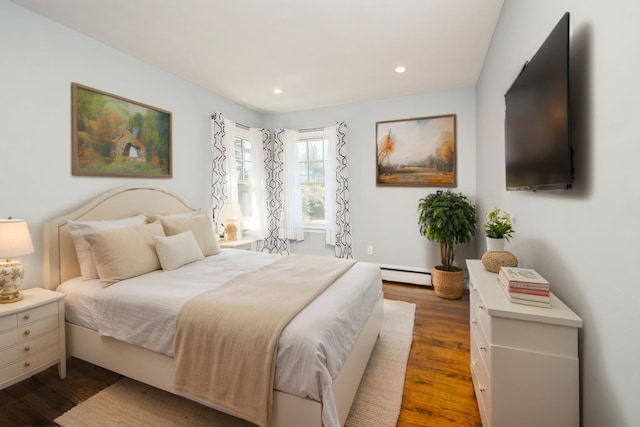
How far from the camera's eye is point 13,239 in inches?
73.1

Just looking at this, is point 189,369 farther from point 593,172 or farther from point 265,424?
point 593,172

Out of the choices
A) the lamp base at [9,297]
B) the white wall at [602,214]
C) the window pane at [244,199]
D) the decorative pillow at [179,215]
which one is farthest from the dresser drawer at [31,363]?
the white wall at [602,214]

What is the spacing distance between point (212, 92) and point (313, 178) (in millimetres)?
1913

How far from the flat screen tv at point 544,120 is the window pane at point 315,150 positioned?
10.3 ft

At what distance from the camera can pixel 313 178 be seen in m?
4.80

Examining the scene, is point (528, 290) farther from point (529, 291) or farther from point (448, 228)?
point (448, 228)

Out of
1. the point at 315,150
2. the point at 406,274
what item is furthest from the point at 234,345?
the point at 315,150

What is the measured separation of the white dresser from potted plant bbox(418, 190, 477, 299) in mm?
2229

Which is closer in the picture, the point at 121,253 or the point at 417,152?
the point at 121,253

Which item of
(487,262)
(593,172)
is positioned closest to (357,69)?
(487,262)

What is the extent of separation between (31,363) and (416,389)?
2.53m

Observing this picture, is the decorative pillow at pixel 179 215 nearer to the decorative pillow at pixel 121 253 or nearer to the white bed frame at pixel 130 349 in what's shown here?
the white bed frame at pixel 130 349

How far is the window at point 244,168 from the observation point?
4441 millimetres

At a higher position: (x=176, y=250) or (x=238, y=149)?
(x=238, y=149)
